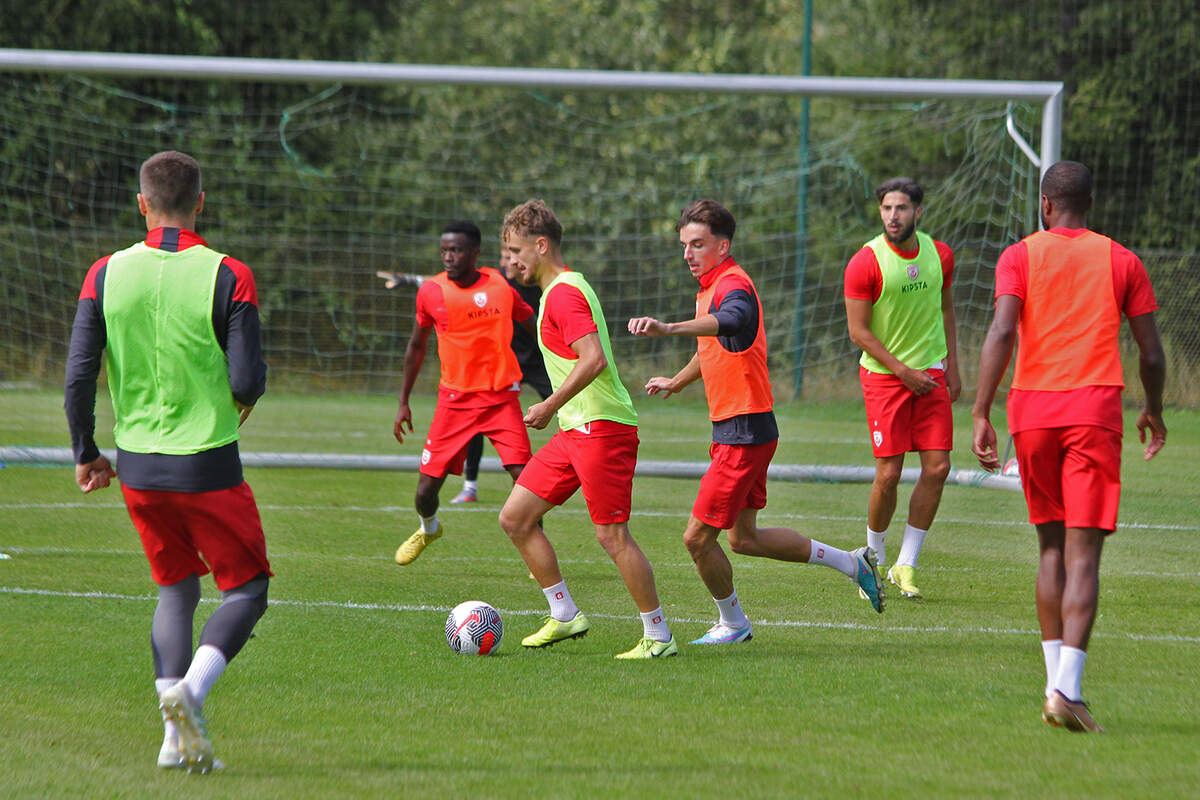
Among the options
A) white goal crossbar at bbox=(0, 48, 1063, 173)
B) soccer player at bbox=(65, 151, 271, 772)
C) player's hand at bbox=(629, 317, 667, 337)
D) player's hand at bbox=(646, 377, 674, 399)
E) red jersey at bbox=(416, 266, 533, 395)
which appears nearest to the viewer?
soccer player at bbox=(65, 151, 271, 772)

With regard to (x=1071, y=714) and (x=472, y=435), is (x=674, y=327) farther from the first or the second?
(x=472, y=435)

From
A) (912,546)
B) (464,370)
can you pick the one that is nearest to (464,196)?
(464,370)

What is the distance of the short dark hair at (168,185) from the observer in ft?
14.7

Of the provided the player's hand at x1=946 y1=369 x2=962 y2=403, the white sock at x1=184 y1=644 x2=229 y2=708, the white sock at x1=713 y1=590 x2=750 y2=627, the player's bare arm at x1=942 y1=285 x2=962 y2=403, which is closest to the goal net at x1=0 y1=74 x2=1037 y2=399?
the player's bare arm at x1=942 y1=285 x2=962 y2=403

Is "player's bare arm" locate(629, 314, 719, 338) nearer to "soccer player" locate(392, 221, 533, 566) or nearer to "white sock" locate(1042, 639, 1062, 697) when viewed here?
"white sock" locate(1042, 639, 1062, 697)

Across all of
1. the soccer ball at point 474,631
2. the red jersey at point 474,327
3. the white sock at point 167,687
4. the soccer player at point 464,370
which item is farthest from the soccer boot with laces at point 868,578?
the white sock at point 167,687

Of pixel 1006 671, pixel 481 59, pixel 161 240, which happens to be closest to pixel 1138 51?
pixel 481 59

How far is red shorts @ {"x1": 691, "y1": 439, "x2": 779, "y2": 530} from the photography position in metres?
6.27

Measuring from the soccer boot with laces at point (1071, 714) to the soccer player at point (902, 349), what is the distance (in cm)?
288

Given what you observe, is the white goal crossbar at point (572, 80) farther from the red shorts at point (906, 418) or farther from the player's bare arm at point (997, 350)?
the player's bare arm at point (997, 350)

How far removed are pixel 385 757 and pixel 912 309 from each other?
4.52 m

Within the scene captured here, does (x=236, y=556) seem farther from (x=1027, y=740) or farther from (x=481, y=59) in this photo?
(x=481, y=59)

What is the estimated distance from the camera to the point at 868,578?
23.1ft

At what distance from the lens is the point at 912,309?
25.8 feet
